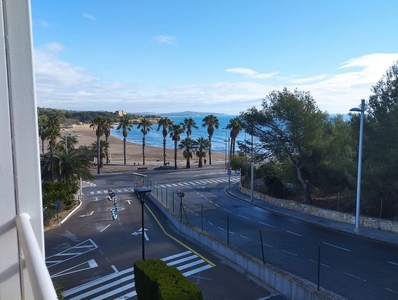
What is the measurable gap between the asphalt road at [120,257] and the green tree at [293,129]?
495 inches

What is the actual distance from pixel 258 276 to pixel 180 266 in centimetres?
389

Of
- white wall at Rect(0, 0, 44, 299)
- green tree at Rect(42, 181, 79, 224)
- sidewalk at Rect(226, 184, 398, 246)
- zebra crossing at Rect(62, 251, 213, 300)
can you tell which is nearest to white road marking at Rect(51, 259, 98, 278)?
zebra crossing at Rect(62, 251, 213, 300)

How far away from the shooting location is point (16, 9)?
2139 mm

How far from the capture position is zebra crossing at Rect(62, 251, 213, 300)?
13.7m

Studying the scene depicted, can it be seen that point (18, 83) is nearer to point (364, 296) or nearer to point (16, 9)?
point (16, 9)

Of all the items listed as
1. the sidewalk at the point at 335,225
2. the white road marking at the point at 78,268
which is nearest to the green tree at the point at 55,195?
the white road marking at the point at 78,268

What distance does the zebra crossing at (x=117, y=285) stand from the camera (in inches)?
539

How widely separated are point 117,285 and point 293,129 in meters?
21.2

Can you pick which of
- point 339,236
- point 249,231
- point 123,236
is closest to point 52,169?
point 123,236

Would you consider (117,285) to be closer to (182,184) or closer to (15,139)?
(15,139)

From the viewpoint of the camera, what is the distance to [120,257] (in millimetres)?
Answer: 18438

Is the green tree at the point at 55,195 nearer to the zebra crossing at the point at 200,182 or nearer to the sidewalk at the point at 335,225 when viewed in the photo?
the zebra crossing at the point at 200,182

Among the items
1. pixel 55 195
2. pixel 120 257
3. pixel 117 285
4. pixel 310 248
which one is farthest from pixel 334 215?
pixel 55 195

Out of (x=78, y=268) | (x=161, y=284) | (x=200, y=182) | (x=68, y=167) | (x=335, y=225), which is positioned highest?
(x=161, y=284)
